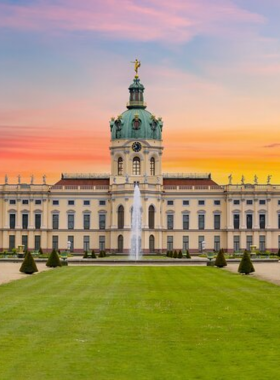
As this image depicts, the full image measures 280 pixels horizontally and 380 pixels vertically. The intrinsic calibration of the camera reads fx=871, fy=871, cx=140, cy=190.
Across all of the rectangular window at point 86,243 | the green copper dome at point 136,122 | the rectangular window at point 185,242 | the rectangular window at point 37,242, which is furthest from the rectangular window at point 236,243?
the rectangular window at point 37,242

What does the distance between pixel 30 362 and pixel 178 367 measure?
3.27m

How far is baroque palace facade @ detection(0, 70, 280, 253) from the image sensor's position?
12075 cm

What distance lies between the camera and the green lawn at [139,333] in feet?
59.9

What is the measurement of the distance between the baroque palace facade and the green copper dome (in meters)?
0.14

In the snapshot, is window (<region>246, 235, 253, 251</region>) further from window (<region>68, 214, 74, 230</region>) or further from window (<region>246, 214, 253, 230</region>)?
window (<region>68, 214, 74, 230</region>)


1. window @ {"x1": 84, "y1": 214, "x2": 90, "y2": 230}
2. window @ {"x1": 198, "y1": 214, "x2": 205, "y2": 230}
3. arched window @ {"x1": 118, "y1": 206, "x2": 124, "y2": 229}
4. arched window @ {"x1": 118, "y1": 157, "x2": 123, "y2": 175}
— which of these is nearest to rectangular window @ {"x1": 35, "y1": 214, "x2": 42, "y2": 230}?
window @ {"x1": 84, "y1": 214, "x2": 90, "y2": 230}

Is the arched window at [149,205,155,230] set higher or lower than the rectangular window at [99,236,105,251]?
higher

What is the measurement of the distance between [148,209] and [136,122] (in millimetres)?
12463

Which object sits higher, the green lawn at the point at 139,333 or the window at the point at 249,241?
the window at the point at 249,241

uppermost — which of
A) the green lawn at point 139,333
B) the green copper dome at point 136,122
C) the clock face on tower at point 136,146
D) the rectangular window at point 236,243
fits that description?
the green copper dome at point 136,122

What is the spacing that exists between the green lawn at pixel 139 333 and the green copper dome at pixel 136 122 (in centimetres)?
8330

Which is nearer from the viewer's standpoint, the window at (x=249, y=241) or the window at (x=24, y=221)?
the window at (x=249, y=241)

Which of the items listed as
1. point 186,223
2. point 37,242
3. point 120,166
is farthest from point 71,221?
point 186,223

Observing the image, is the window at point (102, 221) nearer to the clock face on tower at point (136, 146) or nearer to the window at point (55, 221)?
the window at point (55, 221)
